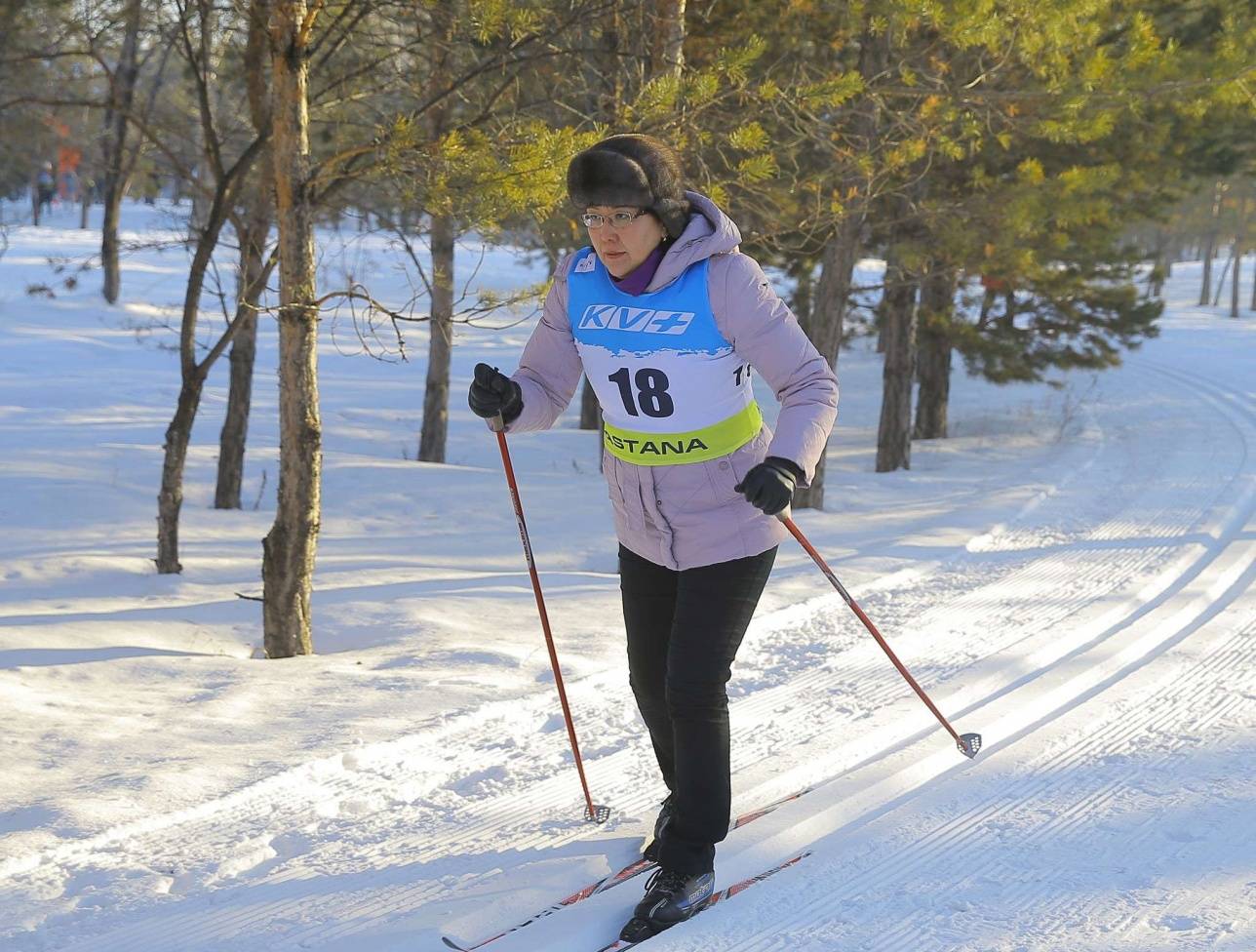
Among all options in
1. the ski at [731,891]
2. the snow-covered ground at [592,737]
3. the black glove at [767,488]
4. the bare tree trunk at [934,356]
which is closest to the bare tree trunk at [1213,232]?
the bare tree trunk at [934,356]

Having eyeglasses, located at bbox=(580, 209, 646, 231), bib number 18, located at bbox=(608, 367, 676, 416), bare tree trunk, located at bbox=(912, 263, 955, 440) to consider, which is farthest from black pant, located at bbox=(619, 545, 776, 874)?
bare tree trunk, located at bbox=(912, 263, 955, 440)

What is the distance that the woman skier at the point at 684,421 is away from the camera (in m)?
2.84

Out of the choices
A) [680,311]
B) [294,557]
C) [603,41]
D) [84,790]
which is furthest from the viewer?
[603,41]

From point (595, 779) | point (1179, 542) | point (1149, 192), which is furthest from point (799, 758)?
point (1149, 192)

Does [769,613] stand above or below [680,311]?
below

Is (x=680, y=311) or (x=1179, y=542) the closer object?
(x=680, y=311)

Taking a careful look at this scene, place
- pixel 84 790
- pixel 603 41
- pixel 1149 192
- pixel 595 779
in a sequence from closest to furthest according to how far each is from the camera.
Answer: pixel 84 790 → pixel 595 779 → pixel 603 41 → pixel 1149 192

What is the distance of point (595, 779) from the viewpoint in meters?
3.99

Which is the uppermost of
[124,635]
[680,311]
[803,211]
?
[803,211]

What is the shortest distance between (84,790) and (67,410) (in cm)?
1315

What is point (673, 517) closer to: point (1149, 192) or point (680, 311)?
point (680, 311)

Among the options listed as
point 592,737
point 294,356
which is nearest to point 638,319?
point 592,737

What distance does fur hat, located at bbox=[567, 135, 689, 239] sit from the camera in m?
2.82

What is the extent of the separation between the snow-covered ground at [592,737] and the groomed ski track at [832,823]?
0.01m
